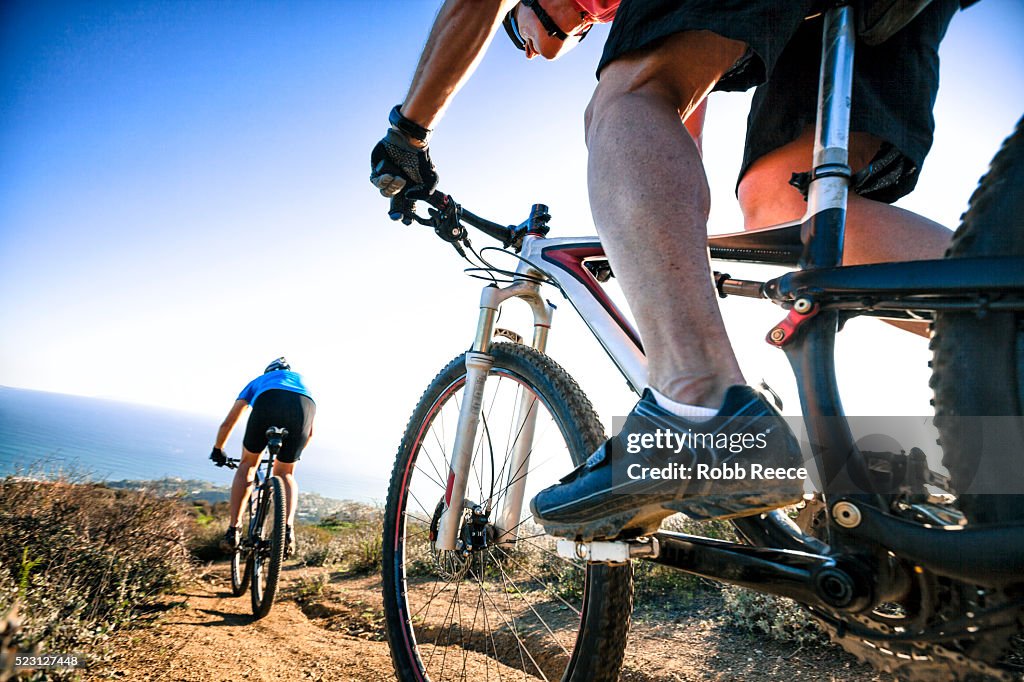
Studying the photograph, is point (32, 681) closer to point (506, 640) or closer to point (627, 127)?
point (506, 640)

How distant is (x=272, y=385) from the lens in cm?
530

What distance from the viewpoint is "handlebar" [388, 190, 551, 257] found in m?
1.80

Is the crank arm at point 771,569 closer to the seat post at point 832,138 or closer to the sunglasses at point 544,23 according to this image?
the seat post at point 832,138

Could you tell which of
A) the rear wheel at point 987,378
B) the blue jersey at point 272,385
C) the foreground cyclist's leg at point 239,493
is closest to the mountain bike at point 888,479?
the rear wheel at point 987,378

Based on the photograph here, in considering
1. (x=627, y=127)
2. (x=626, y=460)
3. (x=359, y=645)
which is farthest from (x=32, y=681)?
(x=627, y=127)

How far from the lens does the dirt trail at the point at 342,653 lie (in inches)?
83.6

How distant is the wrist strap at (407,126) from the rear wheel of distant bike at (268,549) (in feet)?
11.7

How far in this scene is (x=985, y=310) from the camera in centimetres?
72

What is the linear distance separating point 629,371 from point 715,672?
173 cm

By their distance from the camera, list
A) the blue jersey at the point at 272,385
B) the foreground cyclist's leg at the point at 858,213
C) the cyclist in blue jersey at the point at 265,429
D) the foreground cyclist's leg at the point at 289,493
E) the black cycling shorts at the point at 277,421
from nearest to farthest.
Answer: the foreground cyclist's leg at the point at 858,213 → the foreground cyclist's leg at the point at 289,493 → the cyclist in blue jersey at the point at 265,429 → the black cycling shorts at the point at 277,421 → the blue jersey at the point at 272,385

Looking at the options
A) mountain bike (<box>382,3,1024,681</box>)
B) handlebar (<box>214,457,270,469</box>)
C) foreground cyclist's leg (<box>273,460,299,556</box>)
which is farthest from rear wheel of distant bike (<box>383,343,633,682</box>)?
handlebar (<box>214,457,270,469</box>)

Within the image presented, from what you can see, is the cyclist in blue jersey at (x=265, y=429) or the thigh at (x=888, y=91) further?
the cyclist in blue jersey at (x=265, y=429)

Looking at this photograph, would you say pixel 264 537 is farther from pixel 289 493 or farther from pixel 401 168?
pixel 401 168

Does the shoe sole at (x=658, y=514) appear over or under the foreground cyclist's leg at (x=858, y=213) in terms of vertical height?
under
